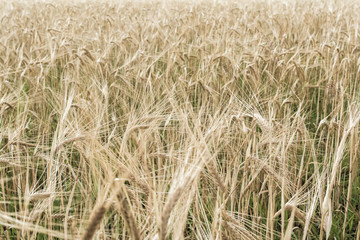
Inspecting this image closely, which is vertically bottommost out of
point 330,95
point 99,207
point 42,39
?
point 330,95

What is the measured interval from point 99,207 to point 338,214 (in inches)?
48.8

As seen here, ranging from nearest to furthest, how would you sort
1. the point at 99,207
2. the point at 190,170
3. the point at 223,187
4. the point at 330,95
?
the point at 99,207 → the point at 190,170 → the point at 223,187 → the point at 330,95

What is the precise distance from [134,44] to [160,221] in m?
2.65

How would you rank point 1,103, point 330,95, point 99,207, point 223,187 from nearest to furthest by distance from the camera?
point 99,207
point 223,187
point 1,103
point 330,95

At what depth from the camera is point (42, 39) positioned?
121 inches

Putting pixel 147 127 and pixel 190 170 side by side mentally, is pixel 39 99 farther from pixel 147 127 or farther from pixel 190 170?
pixel 190 170

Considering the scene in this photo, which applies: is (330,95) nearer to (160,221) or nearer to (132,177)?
(132,177)

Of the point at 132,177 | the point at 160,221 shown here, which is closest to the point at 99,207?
the point at 160,221

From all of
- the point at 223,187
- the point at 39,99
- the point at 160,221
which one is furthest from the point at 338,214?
the point at 39,99

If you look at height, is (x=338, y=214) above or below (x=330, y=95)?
below

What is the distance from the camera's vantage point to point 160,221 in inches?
20.5

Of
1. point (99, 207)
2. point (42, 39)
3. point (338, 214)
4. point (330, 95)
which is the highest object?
point (42, 39)

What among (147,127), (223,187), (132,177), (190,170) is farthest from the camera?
(147,127)

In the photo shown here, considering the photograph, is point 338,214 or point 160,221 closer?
point 160,221
